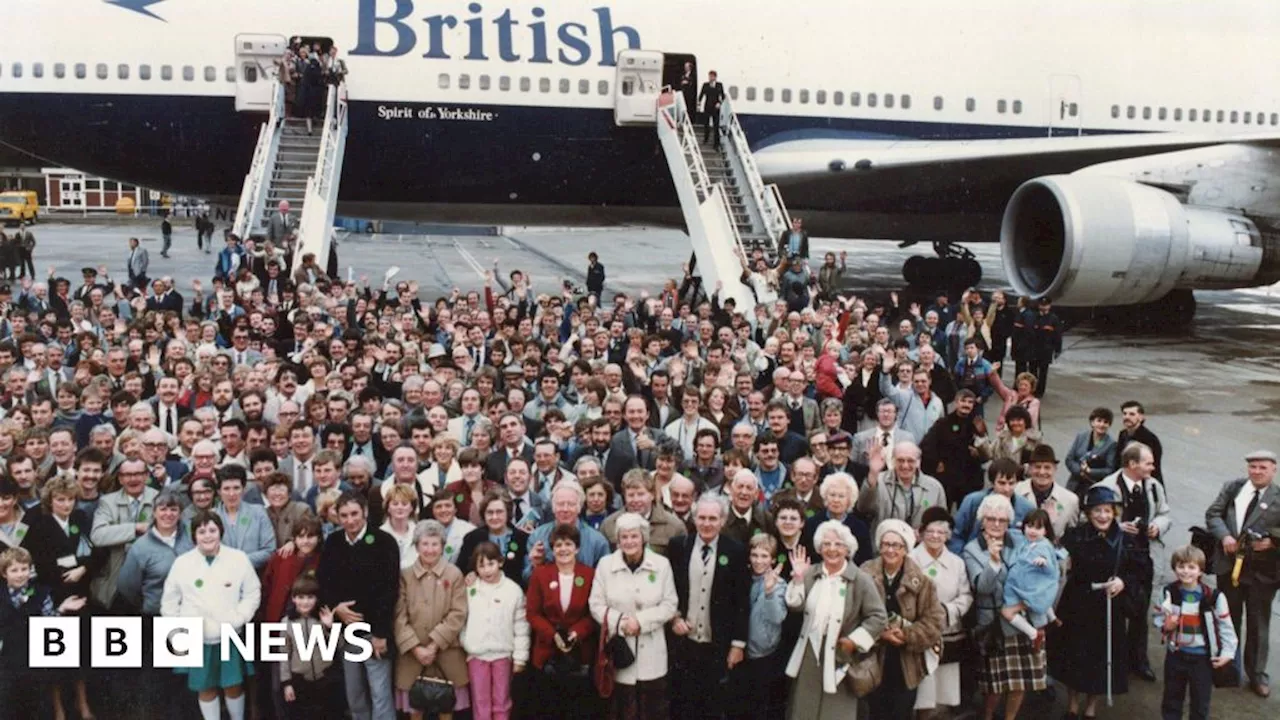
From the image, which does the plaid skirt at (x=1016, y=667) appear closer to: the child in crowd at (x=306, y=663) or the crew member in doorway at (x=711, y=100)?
the child in crowd at (x=306, y=663)

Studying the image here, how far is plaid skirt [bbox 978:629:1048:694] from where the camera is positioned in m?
5.44

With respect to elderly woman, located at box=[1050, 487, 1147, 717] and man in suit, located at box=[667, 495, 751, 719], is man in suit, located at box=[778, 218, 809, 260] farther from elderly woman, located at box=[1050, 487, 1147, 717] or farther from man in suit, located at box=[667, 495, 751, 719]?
man in suit, located at box=[667, 495, 751, 719]

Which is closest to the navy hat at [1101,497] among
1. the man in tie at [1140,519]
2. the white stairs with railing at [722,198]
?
the man in tie at [1140,519]

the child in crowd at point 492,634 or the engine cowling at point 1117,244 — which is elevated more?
the engine cowling at point 1117,244

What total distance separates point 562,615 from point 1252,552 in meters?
3.80

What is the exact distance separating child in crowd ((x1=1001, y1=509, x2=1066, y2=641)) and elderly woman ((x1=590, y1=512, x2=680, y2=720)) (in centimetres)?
163

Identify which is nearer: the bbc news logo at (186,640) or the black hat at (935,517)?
the bbc news logo at (186,640)

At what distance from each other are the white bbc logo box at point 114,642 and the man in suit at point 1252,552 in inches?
211

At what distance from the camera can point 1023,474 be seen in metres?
6.62

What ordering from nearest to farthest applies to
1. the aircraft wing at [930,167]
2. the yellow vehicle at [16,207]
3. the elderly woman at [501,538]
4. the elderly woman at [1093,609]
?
the elderly woman at [501,538] < the elderly woman at [1093,609] < the aircraft wing at [930,167] < the yellow vehicle at [16,207]

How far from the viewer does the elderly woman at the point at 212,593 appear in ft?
16.6

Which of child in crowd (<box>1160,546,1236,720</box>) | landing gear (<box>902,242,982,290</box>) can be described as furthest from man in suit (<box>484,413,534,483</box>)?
landing gear (<box>902,242,982,290</box>)

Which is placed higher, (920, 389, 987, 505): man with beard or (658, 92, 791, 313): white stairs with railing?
(658, 92, 791, 313): white stairs with railing

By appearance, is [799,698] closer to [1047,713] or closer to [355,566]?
[1047,713]
